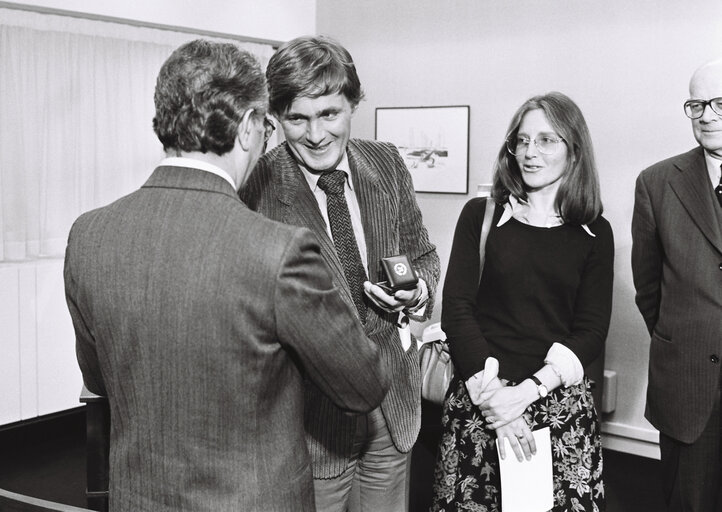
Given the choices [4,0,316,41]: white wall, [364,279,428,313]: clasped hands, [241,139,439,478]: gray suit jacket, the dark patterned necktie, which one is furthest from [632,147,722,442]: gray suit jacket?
[4,0,316,41]: white wall

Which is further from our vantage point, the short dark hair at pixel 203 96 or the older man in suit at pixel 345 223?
the older man in suit at pixel 345 223

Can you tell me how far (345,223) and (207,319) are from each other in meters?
0.74

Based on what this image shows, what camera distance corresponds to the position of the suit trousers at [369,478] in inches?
70.3

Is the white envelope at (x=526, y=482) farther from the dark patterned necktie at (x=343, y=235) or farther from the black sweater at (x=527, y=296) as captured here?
the dark patterned necktie at (x=343, y=235)

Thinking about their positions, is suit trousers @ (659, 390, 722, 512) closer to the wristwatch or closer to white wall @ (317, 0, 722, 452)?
the wristwatch

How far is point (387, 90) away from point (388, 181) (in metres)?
3.78

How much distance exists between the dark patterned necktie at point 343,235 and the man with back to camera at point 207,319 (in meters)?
0.53

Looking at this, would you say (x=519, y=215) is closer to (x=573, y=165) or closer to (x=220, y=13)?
(x=573, y=165)

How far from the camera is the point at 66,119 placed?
180 inches

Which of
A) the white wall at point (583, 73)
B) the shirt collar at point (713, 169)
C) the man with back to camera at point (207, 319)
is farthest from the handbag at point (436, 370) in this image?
the white wall at point (583, 73)

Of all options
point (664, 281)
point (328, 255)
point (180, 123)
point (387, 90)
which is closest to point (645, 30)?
point (387, 90)

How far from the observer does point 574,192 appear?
7.14 ft

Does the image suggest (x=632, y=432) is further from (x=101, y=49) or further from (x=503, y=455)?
(x=101, y=49)

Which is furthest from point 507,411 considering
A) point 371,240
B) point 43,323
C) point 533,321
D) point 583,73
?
point 43,323
